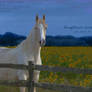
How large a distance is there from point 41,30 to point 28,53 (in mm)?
783

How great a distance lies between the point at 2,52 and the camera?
8.23m

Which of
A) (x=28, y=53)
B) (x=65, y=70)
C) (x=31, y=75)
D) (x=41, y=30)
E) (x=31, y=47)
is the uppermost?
(x=41, y=30)

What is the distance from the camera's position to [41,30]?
727 cm

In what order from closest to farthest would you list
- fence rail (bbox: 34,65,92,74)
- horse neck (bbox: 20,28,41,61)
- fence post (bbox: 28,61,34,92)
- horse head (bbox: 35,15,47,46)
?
fence rail (bbox: 34,65,92,74), fence post (bbox: 28,61,34,92), horse head (bbox: 35,15,47,46), horse neck (bbox: 20,28,41,61)

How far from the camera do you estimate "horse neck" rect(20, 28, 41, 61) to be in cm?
740

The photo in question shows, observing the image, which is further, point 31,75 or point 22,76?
point 22,76

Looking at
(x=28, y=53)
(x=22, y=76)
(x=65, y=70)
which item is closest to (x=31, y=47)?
(x=28, y=53)

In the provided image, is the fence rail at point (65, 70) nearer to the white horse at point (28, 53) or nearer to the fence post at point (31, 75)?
the fence post at point (31, 75)

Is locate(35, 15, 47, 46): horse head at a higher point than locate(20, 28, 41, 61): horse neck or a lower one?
higher

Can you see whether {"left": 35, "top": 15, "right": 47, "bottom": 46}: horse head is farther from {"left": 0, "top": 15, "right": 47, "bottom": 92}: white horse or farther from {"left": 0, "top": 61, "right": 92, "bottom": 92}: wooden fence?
{"left": 0, "top": 61, "right": 92, "bottom": 92}: wooden fence

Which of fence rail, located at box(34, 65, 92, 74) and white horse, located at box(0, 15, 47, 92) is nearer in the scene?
fence rail, located at box(34, 65, 92, 74)

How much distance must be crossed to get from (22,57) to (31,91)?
1.08 metres

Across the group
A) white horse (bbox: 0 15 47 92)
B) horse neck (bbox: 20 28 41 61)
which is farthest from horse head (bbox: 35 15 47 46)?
horse neck (bbox: 20 28 41 61)

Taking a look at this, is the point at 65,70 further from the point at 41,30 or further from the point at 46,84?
the point at 41,30
